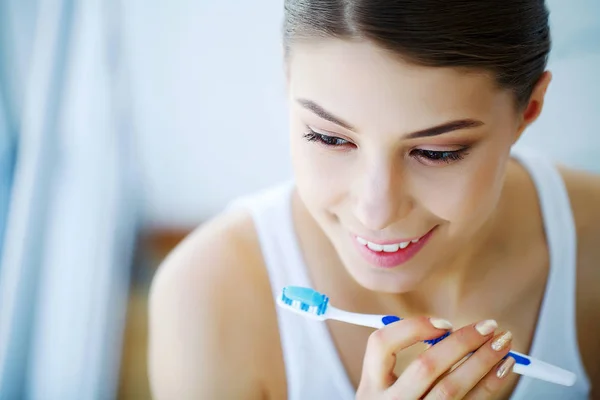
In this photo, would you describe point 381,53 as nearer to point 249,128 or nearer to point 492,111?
point 492,111

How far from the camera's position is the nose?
0.44m

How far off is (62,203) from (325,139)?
298 mm

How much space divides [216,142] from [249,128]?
1.5 inches

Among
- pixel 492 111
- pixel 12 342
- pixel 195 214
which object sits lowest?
pixel 12 342

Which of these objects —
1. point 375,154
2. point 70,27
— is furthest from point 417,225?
point 70,27

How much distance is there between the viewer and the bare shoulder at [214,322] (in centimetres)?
55

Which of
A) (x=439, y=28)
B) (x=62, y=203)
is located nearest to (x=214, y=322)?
(x=62, y=203)

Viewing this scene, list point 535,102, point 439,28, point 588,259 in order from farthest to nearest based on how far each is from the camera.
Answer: point 588,259
point 535,102
point 439,28

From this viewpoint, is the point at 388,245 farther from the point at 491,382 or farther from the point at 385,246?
the point at 491,382

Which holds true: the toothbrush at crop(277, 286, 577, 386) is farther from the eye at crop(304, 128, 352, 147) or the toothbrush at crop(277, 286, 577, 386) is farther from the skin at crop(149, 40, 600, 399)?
the eye at crop(304, 128, 352, 147)

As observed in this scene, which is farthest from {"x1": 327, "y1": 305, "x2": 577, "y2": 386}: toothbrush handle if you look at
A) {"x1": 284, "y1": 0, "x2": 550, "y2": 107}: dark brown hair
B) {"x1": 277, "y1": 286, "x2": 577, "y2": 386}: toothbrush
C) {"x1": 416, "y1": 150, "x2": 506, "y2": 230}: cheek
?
{"x1": 284, "y1": 0, "x2": 550, "y2": 107}: dark brown hair

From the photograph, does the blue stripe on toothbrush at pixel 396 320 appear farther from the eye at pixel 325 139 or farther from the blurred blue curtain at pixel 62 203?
the blurred blue curtain at pixel 62 203

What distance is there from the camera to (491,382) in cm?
48

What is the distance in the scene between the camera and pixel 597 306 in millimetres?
610
